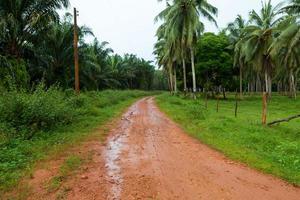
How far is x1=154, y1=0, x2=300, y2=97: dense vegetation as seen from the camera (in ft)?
99.1

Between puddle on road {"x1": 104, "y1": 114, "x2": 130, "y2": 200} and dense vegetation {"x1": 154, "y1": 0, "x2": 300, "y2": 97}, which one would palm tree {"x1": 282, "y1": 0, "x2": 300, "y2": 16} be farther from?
puddle on road {"x1": 104, "y1": 114, "x2": 130, "y2": 200}

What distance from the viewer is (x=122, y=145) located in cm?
1026

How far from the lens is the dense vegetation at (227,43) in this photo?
30.2 metres

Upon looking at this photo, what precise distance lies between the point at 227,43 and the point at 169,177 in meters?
40.3

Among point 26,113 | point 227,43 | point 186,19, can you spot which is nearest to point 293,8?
point 186,19

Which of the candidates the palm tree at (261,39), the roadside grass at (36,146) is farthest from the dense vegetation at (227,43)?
the roadside grass at (36,146)

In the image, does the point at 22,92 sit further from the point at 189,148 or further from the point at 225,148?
the point at 225,148

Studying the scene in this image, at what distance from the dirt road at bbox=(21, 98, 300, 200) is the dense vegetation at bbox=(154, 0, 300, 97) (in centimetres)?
2093

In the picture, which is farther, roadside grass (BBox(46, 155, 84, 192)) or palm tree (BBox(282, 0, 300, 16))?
palm tree (BBox(282, 0, 300, 16))

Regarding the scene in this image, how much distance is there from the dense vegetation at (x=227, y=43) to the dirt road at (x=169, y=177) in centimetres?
2093

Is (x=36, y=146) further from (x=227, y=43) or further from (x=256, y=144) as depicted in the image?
(x=227, y=43)

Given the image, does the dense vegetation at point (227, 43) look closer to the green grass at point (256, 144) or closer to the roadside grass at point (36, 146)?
the green grass at point (256, 144)

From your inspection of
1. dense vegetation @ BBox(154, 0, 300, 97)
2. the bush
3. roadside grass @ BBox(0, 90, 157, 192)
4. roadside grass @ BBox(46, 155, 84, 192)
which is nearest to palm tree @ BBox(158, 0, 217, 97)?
dense vegetation @ BBox(154, 0, 300, 97)

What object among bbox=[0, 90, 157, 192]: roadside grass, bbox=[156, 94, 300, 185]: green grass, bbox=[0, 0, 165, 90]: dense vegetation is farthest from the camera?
bbox=[0, 0, 165, 90]: dense vegetation
